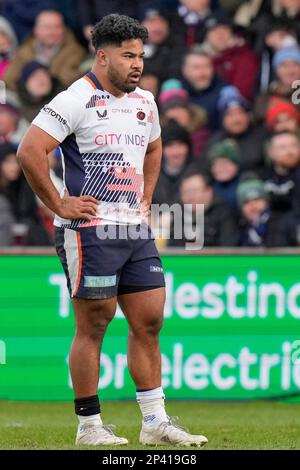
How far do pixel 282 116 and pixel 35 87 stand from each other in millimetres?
2929

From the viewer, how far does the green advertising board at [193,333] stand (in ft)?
37.7

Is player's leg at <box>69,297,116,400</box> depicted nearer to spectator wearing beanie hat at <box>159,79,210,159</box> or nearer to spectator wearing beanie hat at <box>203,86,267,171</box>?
spectator wearing beanie hat at <box>203,86,267,171</box>

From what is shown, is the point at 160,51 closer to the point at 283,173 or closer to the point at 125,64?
the point at 283,173

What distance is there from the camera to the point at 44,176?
7.77m

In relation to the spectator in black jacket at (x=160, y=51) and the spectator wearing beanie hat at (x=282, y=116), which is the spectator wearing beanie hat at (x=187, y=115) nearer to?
the spectator in black jacket at (x=160, y=51)

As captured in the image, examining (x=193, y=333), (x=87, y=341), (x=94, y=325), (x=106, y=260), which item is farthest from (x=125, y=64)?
(x=193, y=333)

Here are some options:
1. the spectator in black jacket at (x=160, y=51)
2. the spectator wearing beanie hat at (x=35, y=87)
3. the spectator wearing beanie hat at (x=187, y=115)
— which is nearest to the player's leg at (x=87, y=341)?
the spectator wearing beanie hat at (x=187, y=115)

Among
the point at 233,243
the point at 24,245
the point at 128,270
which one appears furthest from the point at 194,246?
the point at 128,270

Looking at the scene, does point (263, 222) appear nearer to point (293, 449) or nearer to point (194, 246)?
point (194, 246)

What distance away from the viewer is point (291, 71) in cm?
1399

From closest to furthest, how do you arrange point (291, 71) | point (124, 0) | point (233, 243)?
1. point (233, 243)
2. point (291, 71)
3. point (124, 0)

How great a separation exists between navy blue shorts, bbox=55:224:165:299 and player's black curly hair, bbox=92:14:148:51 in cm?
112

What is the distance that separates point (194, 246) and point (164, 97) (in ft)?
9.50

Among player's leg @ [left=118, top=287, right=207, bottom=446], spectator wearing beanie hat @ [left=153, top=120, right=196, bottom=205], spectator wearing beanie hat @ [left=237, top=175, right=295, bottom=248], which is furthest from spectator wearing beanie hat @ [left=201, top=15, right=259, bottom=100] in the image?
player's leg @ [left=118, top=287, right=207, bottom=446]
